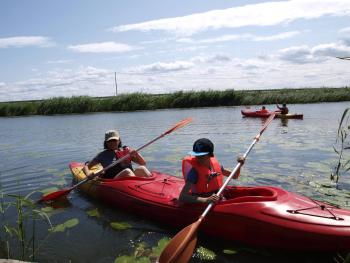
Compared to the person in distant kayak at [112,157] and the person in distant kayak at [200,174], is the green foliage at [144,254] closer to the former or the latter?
the person in distant kayak at [200,174]

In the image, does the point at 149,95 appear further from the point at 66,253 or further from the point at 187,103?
the point at 66,253

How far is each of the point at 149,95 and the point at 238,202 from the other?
28491 mm

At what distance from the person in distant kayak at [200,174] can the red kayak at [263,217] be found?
0.48 ft

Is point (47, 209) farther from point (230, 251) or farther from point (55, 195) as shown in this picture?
point (230, 251)

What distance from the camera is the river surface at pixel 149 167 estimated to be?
15.0 ft

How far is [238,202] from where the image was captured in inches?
174

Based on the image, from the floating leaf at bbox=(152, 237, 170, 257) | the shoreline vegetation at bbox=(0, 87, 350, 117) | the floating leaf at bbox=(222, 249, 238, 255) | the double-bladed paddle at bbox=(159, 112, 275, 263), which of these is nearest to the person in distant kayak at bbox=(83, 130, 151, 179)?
the floating leaf at bbox=(152, 237, 170, 257)

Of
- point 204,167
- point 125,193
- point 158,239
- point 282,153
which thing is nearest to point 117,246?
point 158,239

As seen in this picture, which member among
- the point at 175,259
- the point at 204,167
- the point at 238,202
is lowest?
the point at 175,259

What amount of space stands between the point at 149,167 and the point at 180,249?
18.8ft

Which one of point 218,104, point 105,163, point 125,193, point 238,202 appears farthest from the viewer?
point 218,104

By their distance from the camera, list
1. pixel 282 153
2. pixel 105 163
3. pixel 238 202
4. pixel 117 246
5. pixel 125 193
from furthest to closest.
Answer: pixel 282 153, pixel 105 163, pixel 125 193, pixel 117 246, pixel 238 202

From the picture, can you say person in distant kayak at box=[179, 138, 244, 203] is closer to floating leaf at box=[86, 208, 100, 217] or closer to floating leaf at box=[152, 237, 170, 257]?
floating leaf at box=[152, 237, 170, 257]

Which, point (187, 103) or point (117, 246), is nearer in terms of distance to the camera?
point (117, 246)
